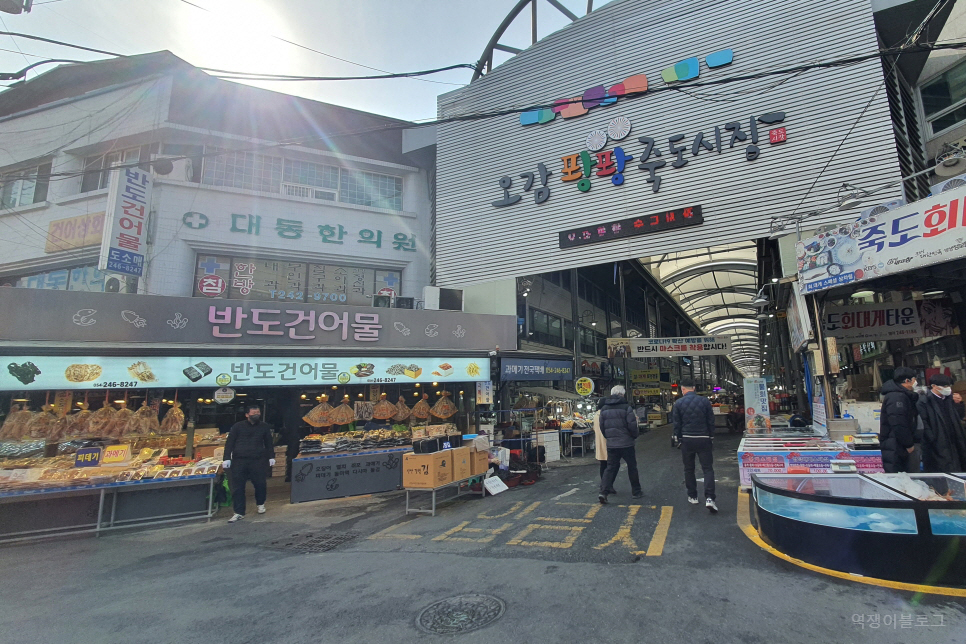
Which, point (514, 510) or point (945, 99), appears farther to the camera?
point (945, 99)

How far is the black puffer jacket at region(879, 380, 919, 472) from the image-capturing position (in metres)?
5.91

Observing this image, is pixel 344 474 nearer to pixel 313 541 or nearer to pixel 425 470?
pixel 425 470

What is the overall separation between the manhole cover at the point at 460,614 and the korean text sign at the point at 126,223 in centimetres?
1331

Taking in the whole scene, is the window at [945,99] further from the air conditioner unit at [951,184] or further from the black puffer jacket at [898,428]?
the black puffer jacket at [898,428]

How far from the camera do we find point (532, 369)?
14.7 meters

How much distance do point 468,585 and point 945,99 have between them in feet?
55.1

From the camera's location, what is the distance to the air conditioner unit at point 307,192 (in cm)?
1584

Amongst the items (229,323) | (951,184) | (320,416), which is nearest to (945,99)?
(951,184)

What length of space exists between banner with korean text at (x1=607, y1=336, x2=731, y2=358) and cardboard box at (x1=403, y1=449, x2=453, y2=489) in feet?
41.1

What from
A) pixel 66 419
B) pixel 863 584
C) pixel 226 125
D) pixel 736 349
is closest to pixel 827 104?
pixel 863 584

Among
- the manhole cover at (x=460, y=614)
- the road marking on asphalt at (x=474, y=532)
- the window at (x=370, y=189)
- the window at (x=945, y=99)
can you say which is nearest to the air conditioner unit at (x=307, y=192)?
the window at (x=370, y=189)

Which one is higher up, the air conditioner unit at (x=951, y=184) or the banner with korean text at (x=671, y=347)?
the air conditioner unit at (x=951, y=184)

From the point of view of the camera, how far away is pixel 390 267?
16750mm

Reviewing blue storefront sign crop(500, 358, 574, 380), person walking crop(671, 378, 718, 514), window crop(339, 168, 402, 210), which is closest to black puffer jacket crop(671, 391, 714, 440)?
person walking crop(671, 378, 718, 514)
